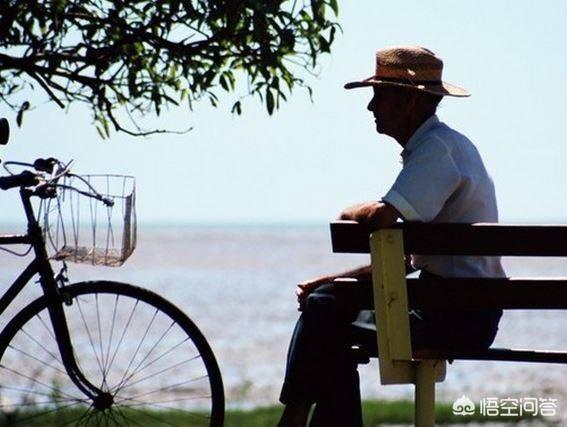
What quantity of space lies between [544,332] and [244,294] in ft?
39.3

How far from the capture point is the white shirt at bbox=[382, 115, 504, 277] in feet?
16.5

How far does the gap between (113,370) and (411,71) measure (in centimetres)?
1257

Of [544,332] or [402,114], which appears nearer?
[402,114]

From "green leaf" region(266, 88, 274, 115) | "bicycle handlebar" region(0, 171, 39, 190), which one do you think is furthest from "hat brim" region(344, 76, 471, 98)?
"bicycle handlebar" region(0, 171, 39, 190)

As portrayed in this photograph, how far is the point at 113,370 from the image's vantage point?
1758 cm

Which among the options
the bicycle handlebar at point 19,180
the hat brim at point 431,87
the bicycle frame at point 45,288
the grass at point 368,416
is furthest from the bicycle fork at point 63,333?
the grass at point 368,416

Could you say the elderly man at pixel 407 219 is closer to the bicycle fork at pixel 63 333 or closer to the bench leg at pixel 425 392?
the bench leg at pixel 425 392

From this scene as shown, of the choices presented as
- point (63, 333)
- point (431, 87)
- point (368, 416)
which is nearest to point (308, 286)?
point (431, 87)

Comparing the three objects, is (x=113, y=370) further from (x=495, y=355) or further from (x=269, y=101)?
(x=495, y=355)

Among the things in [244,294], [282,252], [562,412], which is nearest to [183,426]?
[562,412]

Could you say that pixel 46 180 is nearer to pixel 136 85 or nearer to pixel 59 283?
pixel 59 283

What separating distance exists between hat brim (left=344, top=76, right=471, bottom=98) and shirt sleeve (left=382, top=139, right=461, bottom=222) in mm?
237

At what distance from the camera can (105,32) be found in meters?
6.50

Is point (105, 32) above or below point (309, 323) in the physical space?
above
